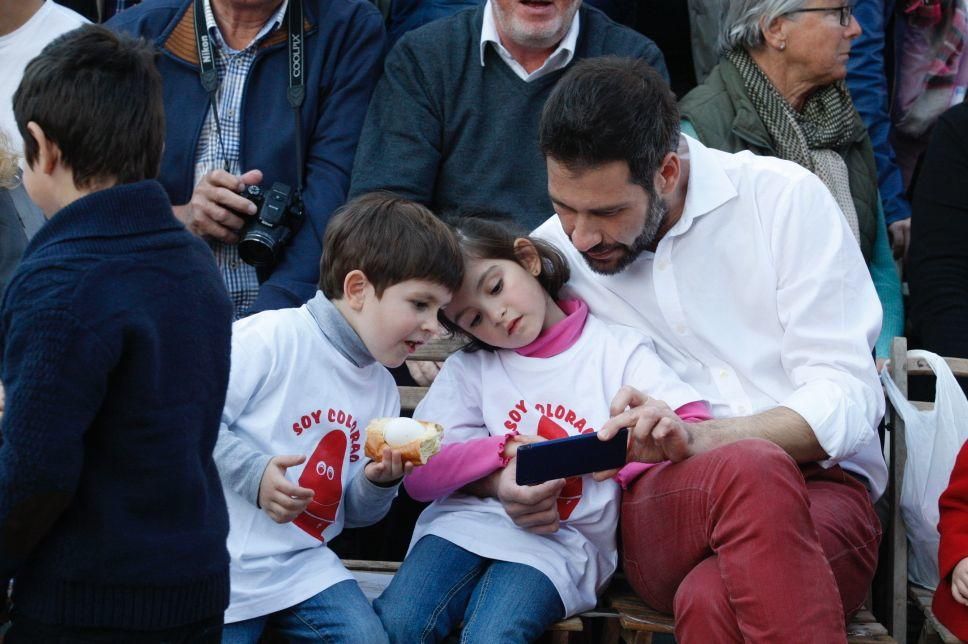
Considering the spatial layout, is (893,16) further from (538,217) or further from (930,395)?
(538,217)

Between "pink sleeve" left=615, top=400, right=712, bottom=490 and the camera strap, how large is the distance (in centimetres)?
147

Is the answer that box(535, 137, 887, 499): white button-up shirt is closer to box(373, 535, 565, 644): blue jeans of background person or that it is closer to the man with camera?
box(373, 535, 565, 644): blue jeans of background person

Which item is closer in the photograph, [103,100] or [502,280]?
[103,100]

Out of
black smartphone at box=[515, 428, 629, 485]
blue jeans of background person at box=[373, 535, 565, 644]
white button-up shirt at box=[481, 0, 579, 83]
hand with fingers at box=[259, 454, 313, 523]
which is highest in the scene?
white button-up shirt at box=[481, 0, 579, 83]

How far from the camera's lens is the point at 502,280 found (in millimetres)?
3197

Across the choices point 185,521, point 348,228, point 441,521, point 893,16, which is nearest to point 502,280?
point 348,228

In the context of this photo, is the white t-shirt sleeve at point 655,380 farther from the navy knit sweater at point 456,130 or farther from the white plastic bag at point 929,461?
the navy knit sweater at point 456,130

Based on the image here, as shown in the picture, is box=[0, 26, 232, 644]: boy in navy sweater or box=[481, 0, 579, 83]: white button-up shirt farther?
box=[481, 0, 579, 83]: white button-up shirt

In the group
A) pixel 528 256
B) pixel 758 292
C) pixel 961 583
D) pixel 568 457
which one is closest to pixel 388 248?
pixel 528 256

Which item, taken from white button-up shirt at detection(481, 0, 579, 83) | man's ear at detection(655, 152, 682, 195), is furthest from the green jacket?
man's ear at detection(655, 152, 682, 195)

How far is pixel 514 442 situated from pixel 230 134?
1.51 m

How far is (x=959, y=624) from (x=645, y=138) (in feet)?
4.61

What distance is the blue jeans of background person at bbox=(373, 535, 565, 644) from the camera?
9.57ft

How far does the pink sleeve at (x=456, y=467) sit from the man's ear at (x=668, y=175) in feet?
2.39
